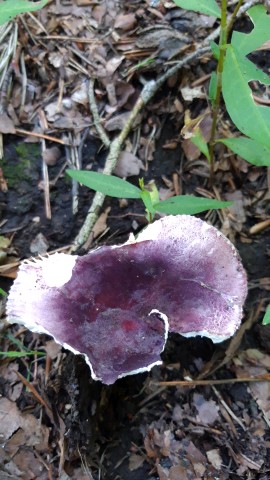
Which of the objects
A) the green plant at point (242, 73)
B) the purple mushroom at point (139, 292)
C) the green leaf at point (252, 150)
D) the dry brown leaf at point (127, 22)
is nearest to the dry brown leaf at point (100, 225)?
the purple mushroom at point (139, 292)

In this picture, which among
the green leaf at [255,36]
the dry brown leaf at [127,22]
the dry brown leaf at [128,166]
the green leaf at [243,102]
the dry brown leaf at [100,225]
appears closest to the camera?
the green leaf at [243,102]

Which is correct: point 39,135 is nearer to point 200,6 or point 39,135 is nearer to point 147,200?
point 147,200

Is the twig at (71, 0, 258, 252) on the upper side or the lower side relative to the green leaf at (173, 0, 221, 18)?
lower

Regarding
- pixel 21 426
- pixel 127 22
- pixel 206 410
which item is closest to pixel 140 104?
pixel 127 22

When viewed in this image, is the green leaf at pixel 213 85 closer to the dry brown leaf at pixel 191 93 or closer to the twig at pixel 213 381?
the dry brown leaf at pixel 191 93

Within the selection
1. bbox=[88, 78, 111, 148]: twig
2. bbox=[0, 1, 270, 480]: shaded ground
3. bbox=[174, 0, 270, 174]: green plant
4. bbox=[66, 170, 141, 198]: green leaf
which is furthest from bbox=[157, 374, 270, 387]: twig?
bbox=[88, 78, 111, 148]: twig

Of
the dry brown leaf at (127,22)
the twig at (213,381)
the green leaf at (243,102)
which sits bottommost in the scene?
the twig at (213,381)

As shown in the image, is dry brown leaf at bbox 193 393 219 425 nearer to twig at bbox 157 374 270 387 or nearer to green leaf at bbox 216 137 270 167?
twig at bbox 157 374 270 387
